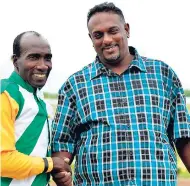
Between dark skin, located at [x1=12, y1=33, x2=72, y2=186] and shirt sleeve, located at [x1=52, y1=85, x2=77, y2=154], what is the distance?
134 mm

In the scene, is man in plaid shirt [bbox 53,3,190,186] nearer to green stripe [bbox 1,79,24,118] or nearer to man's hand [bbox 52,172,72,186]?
man's hand [bbox 52,172,72,186]

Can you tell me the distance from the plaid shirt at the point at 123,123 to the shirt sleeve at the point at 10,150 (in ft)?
1.20

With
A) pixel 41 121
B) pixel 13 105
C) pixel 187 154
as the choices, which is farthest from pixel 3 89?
pixel 187 154

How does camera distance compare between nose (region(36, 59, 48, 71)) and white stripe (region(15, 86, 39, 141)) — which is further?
nose (region(36, 59, 48, 71))

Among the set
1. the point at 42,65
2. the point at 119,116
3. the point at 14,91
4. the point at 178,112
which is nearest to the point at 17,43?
the point at 42,65

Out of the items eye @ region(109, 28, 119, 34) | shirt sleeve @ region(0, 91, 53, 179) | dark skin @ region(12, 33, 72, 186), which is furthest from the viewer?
eye @ region(109, 28, 119, 34)

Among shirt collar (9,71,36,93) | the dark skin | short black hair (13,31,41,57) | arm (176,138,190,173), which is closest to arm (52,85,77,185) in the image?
the dark skin

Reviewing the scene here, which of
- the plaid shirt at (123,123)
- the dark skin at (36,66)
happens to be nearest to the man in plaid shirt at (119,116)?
the plaid shirt at (123,123)

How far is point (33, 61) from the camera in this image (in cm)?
280

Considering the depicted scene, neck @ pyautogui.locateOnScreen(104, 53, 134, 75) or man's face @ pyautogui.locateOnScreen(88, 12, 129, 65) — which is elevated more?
man's face @ pyautogui.locateOnScreen(88, 12, 129, 65)

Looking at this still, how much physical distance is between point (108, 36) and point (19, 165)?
2.76 ft

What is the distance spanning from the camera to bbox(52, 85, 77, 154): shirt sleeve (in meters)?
2.96

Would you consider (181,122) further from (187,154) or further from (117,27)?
(117,27)

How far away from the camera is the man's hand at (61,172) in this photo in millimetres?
2771
